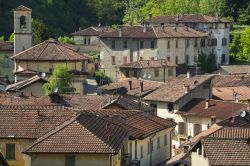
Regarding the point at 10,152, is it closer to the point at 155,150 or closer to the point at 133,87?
the point at 155,150

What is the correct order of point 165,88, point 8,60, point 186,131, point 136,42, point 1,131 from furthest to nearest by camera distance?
point 136,42
point 8,60
point 165,88
point 186,131
point 1,131

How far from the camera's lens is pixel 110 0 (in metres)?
133

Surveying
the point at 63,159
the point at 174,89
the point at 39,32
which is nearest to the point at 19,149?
the point at 63,159

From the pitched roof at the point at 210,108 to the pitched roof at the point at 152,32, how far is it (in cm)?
2966

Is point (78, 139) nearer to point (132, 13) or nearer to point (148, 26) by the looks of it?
point (148, 26)

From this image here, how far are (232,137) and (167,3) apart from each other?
88.5m

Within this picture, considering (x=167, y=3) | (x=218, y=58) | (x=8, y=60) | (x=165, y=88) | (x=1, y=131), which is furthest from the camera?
(x=167, y=3)

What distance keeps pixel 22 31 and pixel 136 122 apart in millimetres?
32076

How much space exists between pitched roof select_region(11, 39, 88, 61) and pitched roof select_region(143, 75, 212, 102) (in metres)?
8.49

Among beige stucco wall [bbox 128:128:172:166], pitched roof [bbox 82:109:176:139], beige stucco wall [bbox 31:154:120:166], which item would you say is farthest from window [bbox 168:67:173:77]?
beige stucco wall [bbox 31:154:120:166]

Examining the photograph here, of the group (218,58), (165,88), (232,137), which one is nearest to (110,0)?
(218,58)

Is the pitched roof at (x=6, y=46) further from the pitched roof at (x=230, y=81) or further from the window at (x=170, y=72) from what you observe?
the pitched roof at (x=230, y=81)

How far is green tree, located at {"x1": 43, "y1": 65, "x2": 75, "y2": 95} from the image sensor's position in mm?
60156

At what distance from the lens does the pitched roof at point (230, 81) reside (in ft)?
228
